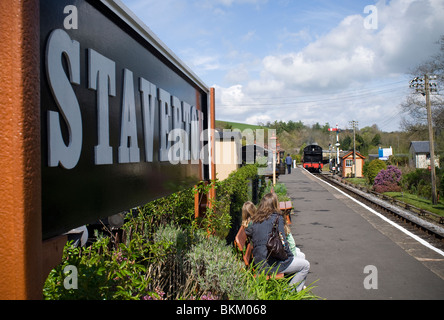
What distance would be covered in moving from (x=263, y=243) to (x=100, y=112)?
309 cm

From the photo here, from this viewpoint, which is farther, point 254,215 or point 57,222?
point 254,215

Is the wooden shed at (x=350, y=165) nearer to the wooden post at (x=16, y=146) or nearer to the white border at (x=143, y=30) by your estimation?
the white border at (x=143, y=30)

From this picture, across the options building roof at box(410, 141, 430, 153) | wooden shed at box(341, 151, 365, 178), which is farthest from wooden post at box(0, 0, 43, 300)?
building roof at box(410, 141, 430, 153)

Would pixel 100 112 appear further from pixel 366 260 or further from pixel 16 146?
pixel 366 260

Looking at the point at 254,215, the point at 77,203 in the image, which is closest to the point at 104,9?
the point at 77,203

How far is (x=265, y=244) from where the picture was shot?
14.7 ft

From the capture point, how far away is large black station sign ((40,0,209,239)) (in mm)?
1452

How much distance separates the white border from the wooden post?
77cm

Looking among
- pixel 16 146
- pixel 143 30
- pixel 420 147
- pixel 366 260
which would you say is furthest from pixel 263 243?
pixel 420 147

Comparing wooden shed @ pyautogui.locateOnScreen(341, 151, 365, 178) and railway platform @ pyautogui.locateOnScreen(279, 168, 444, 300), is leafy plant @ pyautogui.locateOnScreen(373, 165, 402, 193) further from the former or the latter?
wooden shed @ pyautogui.locateOnScreen(341, 151, 365, 178)

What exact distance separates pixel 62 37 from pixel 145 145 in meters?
1.15

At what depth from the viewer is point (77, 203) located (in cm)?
164
